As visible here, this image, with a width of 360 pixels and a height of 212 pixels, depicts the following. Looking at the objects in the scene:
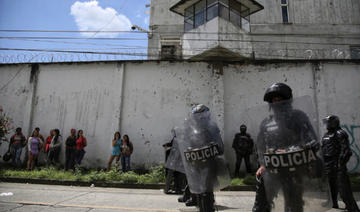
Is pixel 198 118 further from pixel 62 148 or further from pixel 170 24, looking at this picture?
pixel 170 24

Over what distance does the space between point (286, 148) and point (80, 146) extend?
26.8ft

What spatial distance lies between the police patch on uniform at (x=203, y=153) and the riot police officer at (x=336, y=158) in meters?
2.21

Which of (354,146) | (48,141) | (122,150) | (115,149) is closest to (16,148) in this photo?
(48,141)

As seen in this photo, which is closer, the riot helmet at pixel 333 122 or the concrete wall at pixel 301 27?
the riot helmet at pixel 333 122

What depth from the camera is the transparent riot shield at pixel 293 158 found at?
210 centimetres

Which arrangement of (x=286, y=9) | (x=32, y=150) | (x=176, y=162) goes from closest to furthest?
(x=176, y=162) < (x=32, y=150) < (x=286, y=9)

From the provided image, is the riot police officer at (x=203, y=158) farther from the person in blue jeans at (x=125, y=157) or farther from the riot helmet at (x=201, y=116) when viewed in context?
the person in blue jeans at (x=125, y=157)

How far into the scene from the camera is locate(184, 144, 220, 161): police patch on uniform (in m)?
2.95

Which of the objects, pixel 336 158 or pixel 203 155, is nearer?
pixel 203 155

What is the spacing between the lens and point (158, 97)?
970 centimetres

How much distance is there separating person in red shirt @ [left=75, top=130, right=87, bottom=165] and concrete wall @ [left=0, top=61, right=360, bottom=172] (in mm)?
646

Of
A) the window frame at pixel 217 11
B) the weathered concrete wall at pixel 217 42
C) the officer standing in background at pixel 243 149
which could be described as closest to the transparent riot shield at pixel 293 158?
the officer standing in background at pixel 243 149

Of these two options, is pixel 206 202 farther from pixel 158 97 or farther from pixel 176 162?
pixel 158 97

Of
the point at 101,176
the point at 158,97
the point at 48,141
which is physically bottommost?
the point at 101,176
